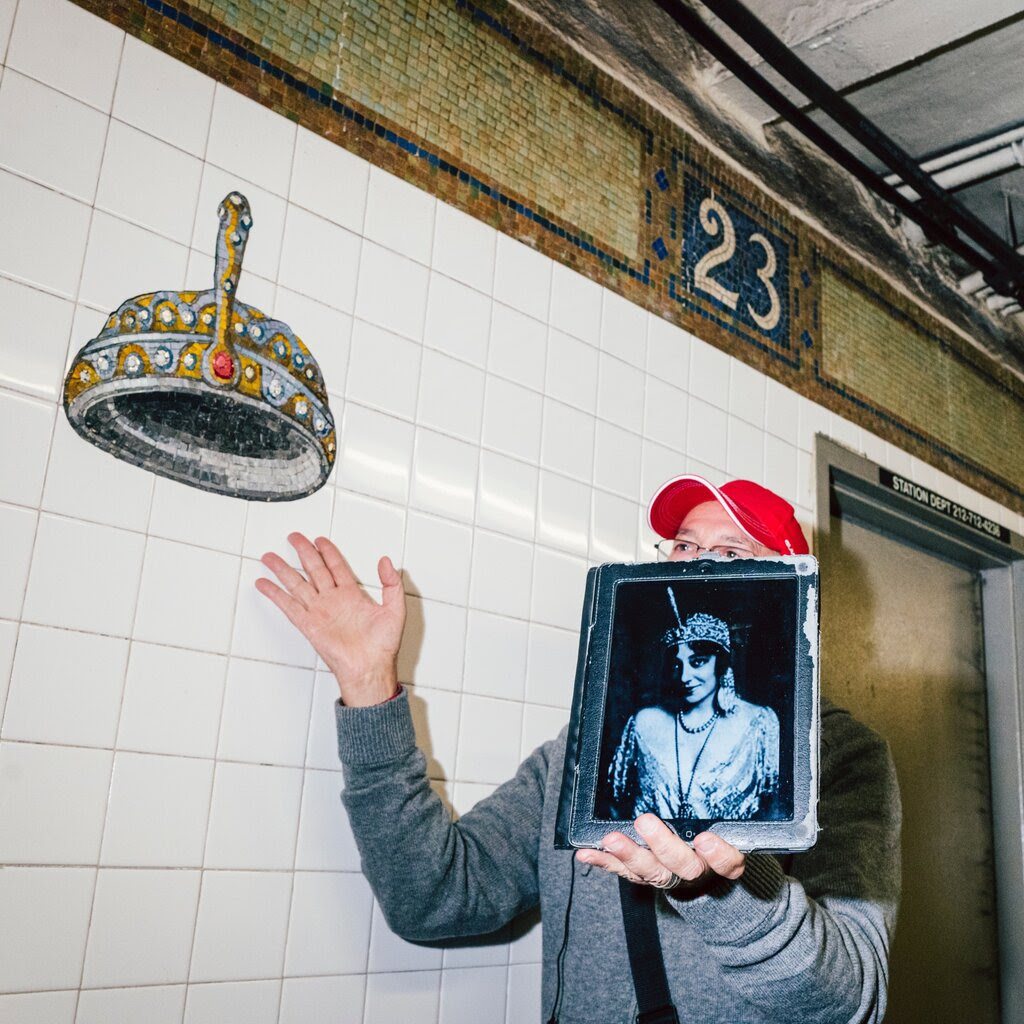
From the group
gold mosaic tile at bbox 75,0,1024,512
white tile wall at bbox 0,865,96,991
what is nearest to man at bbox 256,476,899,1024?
white tile wall at bbox 0,865,96,991

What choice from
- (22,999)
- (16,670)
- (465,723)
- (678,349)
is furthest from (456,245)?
(22,999)

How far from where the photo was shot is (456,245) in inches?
76.3

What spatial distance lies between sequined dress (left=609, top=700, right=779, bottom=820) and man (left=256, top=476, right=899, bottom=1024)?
225 mm

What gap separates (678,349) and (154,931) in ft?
5.30

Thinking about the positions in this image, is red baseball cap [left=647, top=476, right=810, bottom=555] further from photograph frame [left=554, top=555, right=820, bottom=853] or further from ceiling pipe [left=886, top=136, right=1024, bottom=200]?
ceiling pipe [left=886, top=136, right=1024, bottom=200]

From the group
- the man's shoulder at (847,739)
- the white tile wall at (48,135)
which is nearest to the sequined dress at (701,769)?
the man's shoulder at (847,739)

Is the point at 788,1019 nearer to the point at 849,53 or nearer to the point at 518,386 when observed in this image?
the point at 518,386

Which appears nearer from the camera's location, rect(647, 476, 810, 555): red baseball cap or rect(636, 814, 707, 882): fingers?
rect(636, 814, 707, 882): fingers

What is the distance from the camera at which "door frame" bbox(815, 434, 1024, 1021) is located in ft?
9.18

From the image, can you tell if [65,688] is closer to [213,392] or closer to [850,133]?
[213,392]

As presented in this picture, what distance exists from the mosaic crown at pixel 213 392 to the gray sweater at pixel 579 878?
418 mm

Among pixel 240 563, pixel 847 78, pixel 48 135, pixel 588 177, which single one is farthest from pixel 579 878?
pixel 847 78

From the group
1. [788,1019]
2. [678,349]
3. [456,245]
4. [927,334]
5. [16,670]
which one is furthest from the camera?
[927,334]

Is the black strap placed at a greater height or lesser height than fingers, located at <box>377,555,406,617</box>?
lesser
